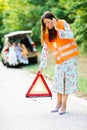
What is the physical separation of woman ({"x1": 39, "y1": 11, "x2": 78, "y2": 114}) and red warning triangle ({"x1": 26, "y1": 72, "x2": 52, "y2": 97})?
1.31 feet

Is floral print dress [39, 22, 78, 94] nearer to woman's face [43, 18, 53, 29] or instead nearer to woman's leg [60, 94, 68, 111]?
woman's leg [60, 94, 68, 111]

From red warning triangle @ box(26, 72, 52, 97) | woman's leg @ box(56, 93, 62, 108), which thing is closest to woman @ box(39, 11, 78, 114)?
woman's leg @ box(56, 93, 62, 108)

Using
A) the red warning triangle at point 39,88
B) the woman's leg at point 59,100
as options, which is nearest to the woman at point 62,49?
the woman's leg at point 59,100

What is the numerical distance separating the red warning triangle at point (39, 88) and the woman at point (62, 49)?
0.40 metres

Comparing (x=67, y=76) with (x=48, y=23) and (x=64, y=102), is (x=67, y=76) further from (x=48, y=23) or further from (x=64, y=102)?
(x=48, y=23)

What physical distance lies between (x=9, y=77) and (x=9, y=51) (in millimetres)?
5231

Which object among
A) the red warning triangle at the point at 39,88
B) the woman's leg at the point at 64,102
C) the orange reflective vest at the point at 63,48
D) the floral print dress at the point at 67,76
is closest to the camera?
the orange reflective vest at the point at 63,48

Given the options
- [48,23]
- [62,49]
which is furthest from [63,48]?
[48,23]

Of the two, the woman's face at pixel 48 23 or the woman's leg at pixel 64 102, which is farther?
the woman's leg at pixel 64 102

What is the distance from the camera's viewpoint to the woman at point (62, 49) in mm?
9922

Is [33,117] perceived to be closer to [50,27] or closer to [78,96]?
A: [50,27]

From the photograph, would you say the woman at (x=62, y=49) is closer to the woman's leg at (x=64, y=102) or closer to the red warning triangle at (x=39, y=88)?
the woman's leg at (x=64, y=102)

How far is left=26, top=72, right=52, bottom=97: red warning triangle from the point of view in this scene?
10711mm

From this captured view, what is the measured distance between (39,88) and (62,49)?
1085 mm
